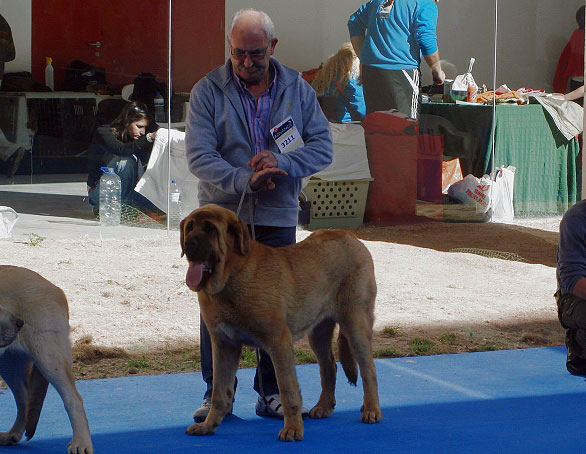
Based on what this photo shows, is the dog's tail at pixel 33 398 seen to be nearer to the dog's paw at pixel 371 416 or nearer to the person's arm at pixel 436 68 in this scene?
the dog's paw at pixel 371 416

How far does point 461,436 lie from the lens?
4.31 meters

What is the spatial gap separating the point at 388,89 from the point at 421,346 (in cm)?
471

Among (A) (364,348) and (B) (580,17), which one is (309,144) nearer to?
(A) (364,348)

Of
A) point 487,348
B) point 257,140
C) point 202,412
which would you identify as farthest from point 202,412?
point 487,348

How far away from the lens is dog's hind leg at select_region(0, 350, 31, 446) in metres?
4.01

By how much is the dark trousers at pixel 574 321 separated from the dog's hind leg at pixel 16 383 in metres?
3.05

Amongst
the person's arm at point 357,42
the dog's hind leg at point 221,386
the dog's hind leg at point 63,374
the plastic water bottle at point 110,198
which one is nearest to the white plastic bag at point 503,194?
the person's arm at point 357,42

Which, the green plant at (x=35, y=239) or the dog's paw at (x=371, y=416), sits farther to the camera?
the green plant at (x=35, y=239)

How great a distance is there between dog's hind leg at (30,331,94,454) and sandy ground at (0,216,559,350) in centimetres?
268

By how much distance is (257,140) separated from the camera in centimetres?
454

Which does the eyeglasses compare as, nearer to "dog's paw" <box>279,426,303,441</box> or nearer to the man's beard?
the man's beard

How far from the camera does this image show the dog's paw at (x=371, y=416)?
447 centimetres

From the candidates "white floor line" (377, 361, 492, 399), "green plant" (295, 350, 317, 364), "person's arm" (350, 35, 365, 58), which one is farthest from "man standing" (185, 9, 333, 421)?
"person's arm" (350, 35, 365, 58)

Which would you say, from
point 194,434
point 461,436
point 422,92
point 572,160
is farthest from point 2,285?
point 572,160
